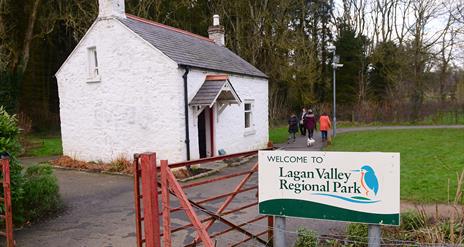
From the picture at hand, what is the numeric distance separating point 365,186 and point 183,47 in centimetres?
1209

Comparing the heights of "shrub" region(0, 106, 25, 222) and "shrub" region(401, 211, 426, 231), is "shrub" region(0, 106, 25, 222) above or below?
above

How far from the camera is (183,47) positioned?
596 inches

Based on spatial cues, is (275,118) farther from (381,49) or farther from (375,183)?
(375,183)

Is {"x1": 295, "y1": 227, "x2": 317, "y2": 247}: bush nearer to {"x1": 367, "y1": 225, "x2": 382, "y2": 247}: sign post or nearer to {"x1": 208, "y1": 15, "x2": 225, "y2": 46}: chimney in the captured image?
{"x1": 367, "y1": 225, "x2": 382, "y2": 247}: sign post

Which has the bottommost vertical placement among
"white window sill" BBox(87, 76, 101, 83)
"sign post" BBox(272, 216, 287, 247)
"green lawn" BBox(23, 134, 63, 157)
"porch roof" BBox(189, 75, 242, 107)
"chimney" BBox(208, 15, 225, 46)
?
"green lawn" BBox(23, 134, 63, 157)

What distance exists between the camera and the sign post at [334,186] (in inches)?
161

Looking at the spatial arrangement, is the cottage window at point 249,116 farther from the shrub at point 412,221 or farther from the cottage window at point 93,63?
the shrub at point 412,221

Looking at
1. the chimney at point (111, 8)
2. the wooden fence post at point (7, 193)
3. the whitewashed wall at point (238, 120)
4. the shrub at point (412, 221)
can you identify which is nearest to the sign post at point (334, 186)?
the shrub at point (412, 221)

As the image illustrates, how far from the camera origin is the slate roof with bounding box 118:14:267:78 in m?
13.3

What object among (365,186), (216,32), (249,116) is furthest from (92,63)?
(365,186)

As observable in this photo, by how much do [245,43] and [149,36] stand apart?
19.4 metres

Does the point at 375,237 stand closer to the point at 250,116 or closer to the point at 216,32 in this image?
the point at 250,116

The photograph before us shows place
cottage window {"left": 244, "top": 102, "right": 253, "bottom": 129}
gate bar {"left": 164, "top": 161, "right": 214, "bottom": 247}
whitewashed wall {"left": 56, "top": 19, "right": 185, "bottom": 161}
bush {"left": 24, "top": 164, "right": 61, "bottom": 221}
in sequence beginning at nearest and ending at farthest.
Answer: gate bar {"left": 164, "top": 161, "right": 214, "bottom": 247}, bush {"left": 24, "top": 164, "right": 61, "bottom": 221}, whitewashed wall {"left": 56, "top": 19, "right": 185, "bottom": 161}, cottage window {"left": 244, "top": 102, "right": 253, "bottom": 129}

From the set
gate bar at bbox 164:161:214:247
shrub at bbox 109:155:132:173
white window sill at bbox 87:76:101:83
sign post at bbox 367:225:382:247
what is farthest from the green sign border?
white window sill at bbox 87:76:101:83
